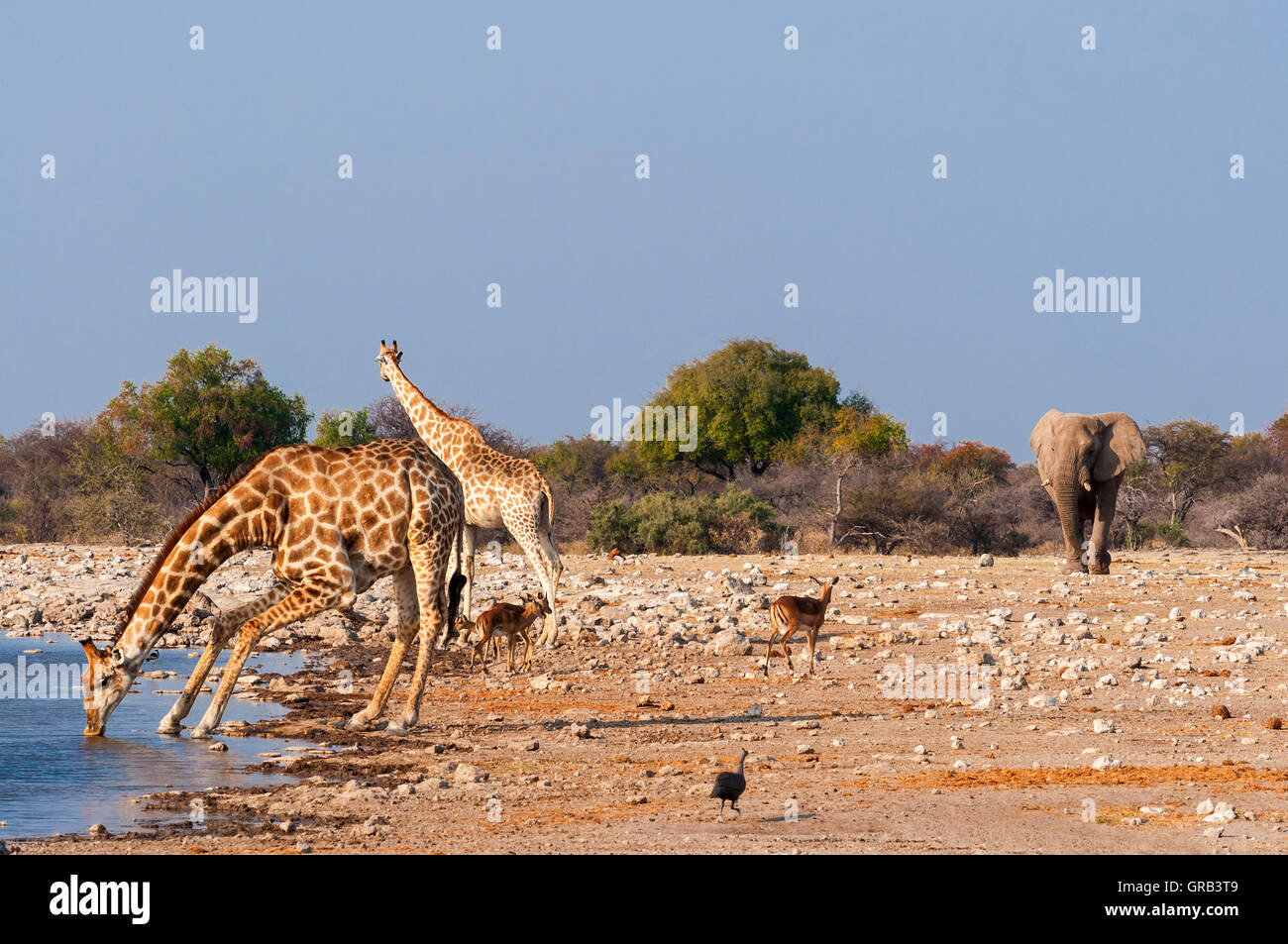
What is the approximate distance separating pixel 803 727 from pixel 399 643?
3284 millimetres

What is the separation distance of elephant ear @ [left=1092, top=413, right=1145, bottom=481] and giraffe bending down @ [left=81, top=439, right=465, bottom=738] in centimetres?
1708

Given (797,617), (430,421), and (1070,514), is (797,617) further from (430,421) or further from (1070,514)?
(1070,514)

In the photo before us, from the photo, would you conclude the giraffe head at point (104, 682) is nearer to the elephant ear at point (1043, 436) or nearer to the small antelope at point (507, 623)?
the small antelope at point (507, 623)

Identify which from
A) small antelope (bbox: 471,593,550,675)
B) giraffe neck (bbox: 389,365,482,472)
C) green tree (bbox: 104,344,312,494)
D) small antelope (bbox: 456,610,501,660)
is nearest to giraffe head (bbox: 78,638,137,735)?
small antelope (bbox: 471,593,550,675)

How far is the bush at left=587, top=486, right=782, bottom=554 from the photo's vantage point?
A: 2994cm

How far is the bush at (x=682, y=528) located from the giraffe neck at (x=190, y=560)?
18.9 metres

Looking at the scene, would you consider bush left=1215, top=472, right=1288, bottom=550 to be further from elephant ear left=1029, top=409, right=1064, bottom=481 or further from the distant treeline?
elephant ear left=1029, top=409, right=1064, bottom=481

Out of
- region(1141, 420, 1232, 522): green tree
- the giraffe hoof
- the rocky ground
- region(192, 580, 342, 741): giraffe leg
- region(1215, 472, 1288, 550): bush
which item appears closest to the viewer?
the rocky ground

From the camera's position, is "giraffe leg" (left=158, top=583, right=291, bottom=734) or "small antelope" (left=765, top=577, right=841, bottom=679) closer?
"giraffe leg" (left=158, top=583, right=291, bottom=734)

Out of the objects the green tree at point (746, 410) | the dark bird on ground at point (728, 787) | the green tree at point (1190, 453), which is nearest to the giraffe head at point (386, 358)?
the dark bird on ground at point (728, 787)

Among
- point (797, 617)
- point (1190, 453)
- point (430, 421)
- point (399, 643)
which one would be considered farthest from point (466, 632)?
point (1190, 453)

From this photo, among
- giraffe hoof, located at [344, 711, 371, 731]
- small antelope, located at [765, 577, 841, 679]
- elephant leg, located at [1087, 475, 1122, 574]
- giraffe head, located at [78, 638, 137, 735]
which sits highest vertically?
elephant leg, located at [1087, 475, 1122, 574]
